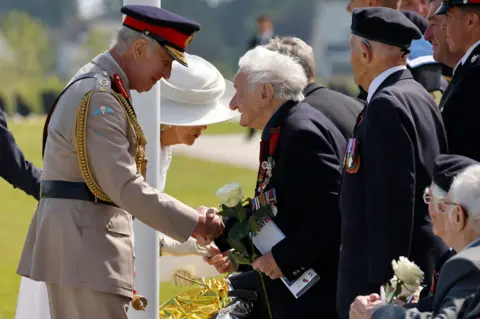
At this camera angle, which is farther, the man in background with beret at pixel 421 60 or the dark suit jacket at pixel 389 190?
the man in background with beret at pixel 421 60

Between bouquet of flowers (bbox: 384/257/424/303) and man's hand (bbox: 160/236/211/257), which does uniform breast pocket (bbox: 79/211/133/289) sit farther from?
man's hand (bbox: 160/236/211/257)

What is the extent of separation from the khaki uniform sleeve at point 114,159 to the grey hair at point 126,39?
0.29m

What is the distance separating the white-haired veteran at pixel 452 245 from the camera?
389 centimetres

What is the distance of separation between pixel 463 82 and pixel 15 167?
8.56 feet

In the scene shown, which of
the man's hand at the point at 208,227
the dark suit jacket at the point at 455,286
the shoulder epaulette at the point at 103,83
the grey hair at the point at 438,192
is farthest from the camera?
the man's hand at the point at 208,227

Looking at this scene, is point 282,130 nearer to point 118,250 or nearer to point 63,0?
point 118,250

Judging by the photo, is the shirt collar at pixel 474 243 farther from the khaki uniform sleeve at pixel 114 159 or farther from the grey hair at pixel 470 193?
the khaki uniform sleeve at pixel 114 159

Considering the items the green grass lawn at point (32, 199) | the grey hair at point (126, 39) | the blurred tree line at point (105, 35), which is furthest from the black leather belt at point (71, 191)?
the blurred tree line at point (105, 35)

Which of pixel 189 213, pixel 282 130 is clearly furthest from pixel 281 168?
pixel 189 213

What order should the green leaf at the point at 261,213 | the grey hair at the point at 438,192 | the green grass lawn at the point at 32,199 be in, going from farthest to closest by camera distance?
the green grass lawn at the point at 32,199
the green leaf at the point at 261,213
the grey hair at the point at 438,192

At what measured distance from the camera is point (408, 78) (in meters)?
5.23

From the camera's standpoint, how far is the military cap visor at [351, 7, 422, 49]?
5.20m

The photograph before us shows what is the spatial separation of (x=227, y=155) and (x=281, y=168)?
1826cm

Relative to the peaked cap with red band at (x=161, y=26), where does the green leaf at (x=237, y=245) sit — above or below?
below
